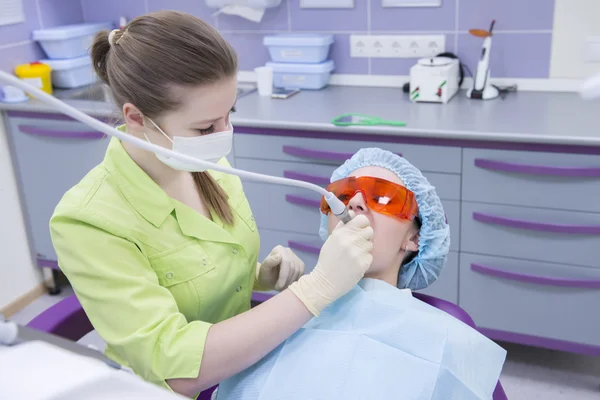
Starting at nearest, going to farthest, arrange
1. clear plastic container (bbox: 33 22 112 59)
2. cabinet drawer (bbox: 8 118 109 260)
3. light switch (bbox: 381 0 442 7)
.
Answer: light switch (bbox: 381 0 442 7) → cabinet drawer (bbox: 8 118 109 260) → clear plastic container (bbox: 33 22 112 59)

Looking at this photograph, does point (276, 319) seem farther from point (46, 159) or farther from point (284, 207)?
point (46, 159)

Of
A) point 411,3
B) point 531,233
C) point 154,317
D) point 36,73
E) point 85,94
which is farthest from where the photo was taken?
point 85,94

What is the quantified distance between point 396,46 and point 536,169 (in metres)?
0.98

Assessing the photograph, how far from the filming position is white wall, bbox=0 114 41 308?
9.61ft

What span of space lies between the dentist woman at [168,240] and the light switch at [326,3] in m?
1.70

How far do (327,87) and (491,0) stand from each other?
2.63 feet

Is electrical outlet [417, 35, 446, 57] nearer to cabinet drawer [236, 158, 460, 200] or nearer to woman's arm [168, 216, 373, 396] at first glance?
cabinet drawer [236, 158, 460, 200]

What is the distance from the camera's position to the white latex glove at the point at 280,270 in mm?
1517

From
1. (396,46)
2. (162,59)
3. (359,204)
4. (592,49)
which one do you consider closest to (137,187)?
(162,59)

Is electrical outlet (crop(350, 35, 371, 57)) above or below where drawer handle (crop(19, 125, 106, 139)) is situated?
above

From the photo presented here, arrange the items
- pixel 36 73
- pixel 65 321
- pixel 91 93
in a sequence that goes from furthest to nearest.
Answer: pixel 36 73 < pixel 91 93 < pixel 65 321

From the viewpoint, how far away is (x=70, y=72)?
3102 millimetres

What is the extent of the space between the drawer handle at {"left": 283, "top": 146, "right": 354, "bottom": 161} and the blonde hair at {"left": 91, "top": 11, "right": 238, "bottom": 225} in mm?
1128

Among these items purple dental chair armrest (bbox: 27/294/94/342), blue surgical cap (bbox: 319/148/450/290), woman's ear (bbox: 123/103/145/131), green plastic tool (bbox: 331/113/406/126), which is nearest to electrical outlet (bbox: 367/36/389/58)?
green plastic tool (bbox: 331/113/406/126)
